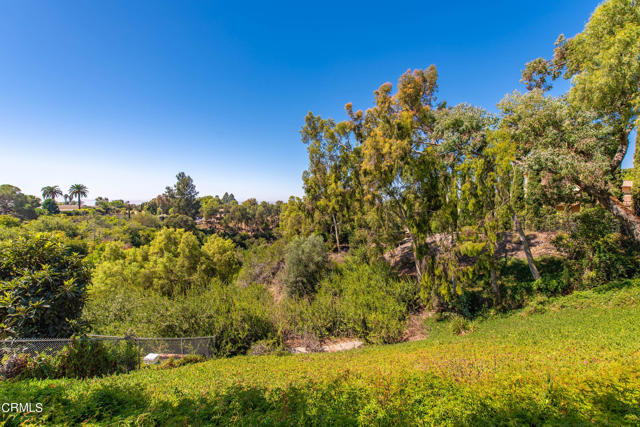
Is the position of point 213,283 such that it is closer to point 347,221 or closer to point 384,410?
point 347,221

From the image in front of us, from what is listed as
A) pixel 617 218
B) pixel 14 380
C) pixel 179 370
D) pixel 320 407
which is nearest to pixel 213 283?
pixel 179 370

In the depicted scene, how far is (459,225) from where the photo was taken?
12.0m

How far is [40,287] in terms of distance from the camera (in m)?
6.14

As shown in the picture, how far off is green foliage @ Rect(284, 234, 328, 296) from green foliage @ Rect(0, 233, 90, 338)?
11085 mm

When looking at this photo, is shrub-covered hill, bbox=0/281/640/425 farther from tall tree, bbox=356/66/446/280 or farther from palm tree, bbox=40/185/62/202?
palm tree, bbox=40/185/62/202

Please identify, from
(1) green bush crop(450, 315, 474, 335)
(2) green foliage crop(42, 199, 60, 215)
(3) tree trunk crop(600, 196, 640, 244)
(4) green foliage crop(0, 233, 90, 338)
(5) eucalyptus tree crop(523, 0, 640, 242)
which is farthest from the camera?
(2) green foliage crop(42, 199, 60, 215)

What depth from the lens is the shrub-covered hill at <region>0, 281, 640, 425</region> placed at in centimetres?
295

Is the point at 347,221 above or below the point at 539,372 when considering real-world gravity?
above

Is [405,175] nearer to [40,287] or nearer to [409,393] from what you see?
[409,393]

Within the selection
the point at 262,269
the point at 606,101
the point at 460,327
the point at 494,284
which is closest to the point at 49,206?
the point at 262,269

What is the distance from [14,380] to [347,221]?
20.6 m

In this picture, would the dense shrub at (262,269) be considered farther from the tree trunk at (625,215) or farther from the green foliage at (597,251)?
the tree trunk at (625,215)

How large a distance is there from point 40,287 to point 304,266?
12.7m

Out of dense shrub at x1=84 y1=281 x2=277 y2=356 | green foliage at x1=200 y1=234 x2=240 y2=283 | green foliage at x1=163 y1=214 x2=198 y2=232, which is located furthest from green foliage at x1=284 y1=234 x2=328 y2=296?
green foliage at x1=163 y1=214 x2=198 y2=232
